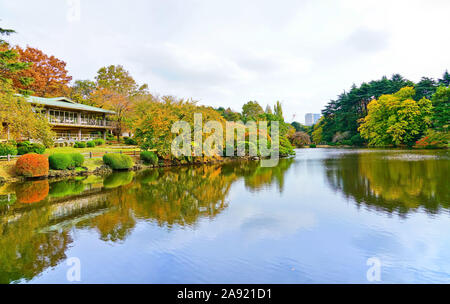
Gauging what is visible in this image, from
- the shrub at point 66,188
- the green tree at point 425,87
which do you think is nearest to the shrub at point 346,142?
the green tree at point 425,87

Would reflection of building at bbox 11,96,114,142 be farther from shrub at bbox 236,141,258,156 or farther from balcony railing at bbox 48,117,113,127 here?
shrub at bbox 236,141,258,156

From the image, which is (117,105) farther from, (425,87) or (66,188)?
(425,87)

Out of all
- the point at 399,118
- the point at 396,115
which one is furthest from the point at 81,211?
the point at 396,115

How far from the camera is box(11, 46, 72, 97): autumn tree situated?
38.5m

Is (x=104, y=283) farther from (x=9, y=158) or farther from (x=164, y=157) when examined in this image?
(x=164, y=157)

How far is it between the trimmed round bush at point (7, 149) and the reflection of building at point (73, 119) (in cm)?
1212

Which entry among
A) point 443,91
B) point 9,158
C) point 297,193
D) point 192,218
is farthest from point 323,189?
point 443,91

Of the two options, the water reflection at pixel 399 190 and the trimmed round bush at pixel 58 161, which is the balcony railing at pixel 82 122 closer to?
the trimmed round bush at pixel 58 161

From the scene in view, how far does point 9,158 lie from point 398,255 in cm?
2062

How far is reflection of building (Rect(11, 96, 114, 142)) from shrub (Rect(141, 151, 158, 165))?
44.2 ft

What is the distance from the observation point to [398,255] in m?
5.17

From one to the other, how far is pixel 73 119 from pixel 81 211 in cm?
2900

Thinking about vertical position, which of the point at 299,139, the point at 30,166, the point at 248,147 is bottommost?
the point at 30,166

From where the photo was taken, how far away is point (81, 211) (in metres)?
8.88
